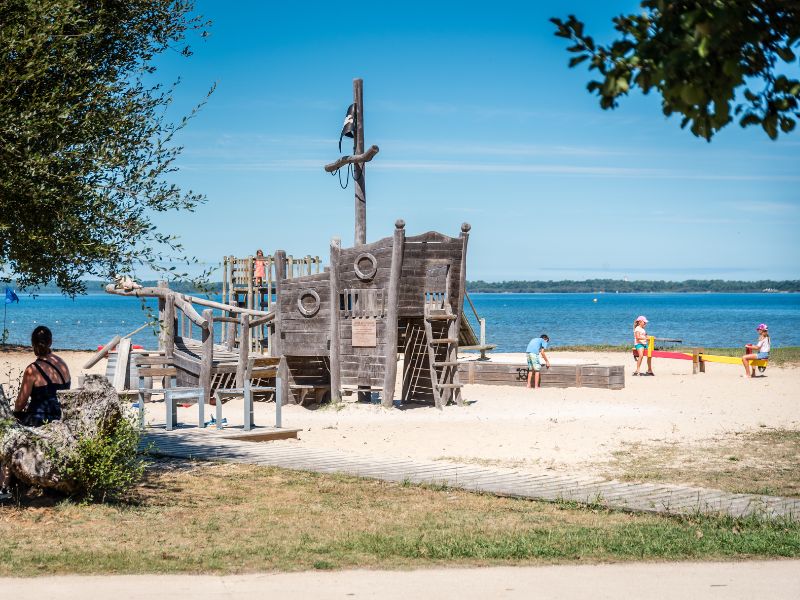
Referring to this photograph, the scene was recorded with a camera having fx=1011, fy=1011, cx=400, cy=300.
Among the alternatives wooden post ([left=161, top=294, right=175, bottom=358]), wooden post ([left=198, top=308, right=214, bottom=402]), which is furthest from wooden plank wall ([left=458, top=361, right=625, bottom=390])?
wooden post ([left=161, top=294, right=175, bottom=358])

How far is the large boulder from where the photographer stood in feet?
29.6

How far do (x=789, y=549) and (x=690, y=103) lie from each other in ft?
15.9

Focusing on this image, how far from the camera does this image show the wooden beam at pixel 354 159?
68.6ft

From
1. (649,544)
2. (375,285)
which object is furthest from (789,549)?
(375,285)

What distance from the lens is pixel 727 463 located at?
12.9m

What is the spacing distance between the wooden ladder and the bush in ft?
36.3

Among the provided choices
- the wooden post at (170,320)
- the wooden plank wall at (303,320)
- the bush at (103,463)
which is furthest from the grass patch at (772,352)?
the bush at (103,463)

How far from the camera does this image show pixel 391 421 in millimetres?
18641

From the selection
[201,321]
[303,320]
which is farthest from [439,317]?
[201,321]

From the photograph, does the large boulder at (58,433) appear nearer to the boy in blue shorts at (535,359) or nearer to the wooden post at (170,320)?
the wooden post at (170,320)

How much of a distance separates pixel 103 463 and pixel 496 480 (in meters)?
4.11

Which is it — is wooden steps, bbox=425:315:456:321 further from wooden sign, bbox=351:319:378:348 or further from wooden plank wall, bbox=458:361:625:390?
wooden plank wall, bbox=458:361:625:390

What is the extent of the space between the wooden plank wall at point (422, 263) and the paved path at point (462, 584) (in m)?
13.1

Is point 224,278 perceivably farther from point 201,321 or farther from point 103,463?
point 103,463
